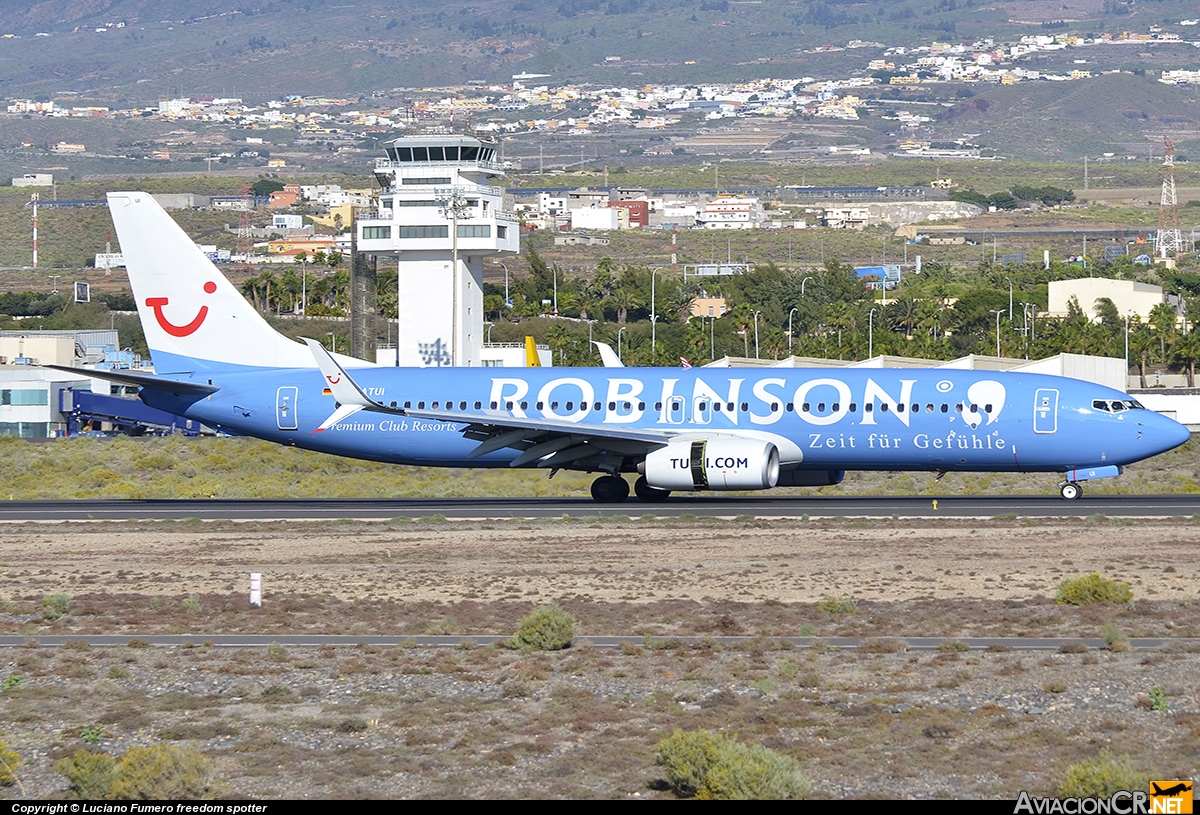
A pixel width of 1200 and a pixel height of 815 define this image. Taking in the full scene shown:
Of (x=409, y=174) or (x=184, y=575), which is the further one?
(x=409, y=174)

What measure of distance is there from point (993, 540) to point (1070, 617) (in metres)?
8.98

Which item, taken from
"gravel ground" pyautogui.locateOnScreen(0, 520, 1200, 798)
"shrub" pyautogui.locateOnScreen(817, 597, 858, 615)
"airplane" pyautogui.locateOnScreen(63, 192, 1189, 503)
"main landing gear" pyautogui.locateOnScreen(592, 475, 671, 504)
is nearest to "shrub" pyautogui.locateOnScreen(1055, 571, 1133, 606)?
"gravel ground" pyautogui.locateOnScreen(0, 520, 1200, 798)

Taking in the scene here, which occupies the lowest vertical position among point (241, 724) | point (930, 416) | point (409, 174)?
point (241, 724)

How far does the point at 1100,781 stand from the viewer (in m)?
12.8

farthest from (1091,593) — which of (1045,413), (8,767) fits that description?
(8,767)

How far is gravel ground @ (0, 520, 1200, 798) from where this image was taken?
1514 centimetres

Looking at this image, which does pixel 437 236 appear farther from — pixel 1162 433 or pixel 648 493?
pixel 1162 433

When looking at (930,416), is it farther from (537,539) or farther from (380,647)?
(380,647)

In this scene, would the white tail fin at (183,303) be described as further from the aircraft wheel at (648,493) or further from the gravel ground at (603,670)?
the gravel ground at (603,670)

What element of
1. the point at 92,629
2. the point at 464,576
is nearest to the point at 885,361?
the point at 464,576

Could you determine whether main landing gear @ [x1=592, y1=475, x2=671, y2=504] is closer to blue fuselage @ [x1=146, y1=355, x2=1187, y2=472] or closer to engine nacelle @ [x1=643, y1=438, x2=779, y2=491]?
blue fuselage @ [x1=146, y1=355, x2=1187, y2=472]

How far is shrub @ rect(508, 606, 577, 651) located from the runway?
1622 centimetres

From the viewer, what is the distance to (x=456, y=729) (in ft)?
54.3

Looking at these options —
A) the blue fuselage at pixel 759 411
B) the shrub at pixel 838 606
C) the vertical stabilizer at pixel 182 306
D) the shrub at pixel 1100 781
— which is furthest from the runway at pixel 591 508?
the shrub at pixel 1100 781
